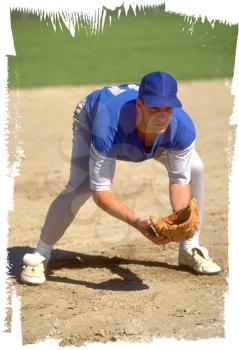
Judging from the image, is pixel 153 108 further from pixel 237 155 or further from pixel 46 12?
pixel 46 12

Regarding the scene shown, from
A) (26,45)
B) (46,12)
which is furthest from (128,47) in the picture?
(46,12)

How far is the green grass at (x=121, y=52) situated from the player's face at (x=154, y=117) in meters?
7.83

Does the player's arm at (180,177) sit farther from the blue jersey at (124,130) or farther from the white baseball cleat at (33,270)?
the white baseball cleat at (33,270)

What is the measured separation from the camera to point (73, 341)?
3656 millimetres

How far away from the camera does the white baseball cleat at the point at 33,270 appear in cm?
455

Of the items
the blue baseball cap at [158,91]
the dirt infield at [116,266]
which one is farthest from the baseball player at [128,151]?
the dirt infield at [116,266]

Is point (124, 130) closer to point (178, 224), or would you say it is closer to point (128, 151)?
point (128, 151)

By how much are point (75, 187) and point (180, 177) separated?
0.71 m

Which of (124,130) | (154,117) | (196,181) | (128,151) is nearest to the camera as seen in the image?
(154,117)

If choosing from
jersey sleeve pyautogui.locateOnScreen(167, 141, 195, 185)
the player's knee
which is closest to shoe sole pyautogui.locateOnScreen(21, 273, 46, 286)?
jersey sleeve pyautogui.locateOnScreen(167, 141, 195, 185)

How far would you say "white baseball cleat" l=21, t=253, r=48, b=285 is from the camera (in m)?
4.55

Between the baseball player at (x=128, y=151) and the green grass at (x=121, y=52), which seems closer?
the baseball player at (x=128, y=151)

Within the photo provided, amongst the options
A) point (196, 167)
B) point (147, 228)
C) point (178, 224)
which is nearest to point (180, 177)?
point (196, 167)

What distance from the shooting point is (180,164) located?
4340mm
